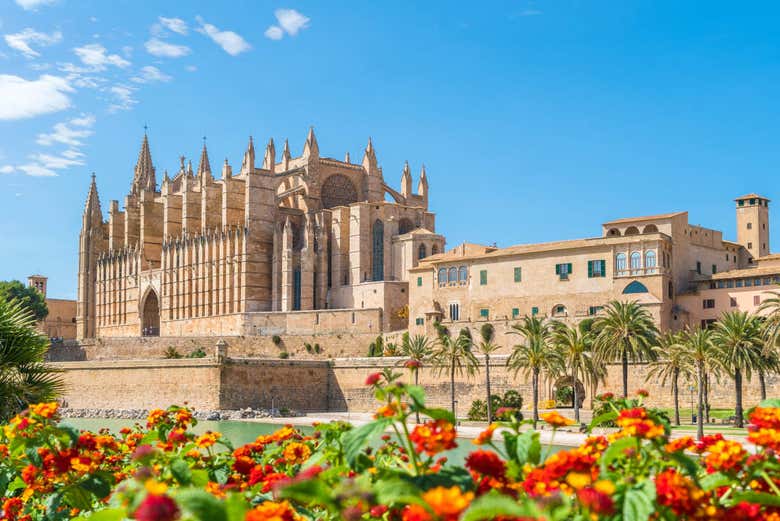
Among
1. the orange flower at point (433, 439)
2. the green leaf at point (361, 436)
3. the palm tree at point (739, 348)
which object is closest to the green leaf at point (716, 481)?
the orange flower at point (433, 439)

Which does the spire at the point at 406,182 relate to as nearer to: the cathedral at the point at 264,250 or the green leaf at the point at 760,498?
the cathedral at the point at 264,250

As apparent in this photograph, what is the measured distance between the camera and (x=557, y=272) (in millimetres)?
50250

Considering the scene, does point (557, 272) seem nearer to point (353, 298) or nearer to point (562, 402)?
point (562, 402)

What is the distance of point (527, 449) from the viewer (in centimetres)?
545

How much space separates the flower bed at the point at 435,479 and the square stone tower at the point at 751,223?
67.2 metres

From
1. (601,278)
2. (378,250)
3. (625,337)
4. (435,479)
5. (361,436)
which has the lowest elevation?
(435,479)

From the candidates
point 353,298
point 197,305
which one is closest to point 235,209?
point 197,305

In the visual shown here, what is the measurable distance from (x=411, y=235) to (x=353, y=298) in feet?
19.0

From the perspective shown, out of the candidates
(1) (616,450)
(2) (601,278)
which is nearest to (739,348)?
(2) (601,278)

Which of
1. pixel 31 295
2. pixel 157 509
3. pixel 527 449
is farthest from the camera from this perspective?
pixel 31 295

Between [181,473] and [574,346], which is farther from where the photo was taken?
[574,346]

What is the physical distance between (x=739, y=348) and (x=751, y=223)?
38804 mm

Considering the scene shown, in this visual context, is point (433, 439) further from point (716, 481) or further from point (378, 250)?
point (378, 250)

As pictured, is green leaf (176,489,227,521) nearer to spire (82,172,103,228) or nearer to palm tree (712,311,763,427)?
palm tree (712,311,763,427)
